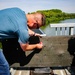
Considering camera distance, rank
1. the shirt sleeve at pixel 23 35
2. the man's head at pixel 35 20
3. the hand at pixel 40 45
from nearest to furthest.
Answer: the shirt sleeve at pixel 23 35 → the man's head at pixel 35 20 → the hand at pixel 40 45

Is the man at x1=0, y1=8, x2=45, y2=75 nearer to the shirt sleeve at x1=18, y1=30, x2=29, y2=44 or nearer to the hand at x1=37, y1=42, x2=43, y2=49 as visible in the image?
the shirt sleeve at x1=18, y1=30, x2=29, y2=44

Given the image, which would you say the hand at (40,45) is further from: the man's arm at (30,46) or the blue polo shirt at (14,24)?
the blue polo shirt at (14,24)

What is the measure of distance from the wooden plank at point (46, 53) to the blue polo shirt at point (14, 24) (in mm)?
447

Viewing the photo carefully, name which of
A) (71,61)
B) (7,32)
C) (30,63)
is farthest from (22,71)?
(7,32)

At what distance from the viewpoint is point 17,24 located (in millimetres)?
2641

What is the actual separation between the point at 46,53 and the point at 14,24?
2.92 feet

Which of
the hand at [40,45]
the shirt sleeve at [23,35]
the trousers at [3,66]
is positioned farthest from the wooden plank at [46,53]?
the shirt sleeve at [23,35]

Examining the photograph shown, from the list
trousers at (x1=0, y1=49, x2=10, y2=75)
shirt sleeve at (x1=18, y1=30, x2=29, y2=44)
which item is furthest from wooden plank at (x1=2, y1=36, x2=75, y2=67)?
shirt sleeve at (x1=18, y1=30, x2=29, y2=44)

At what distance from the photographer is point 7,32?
277cm

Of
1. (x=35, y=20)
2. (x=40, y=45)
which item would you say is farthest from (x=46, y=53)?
(x=35, y=20)

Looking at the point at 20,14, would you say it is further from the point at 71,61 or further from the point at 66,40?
the point at 71,61

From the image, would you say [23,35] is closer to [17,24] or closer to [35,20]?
[17,24]

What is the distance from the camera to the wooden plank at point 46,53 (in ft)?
10.6

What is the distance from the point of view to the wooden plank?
3.24 metres
